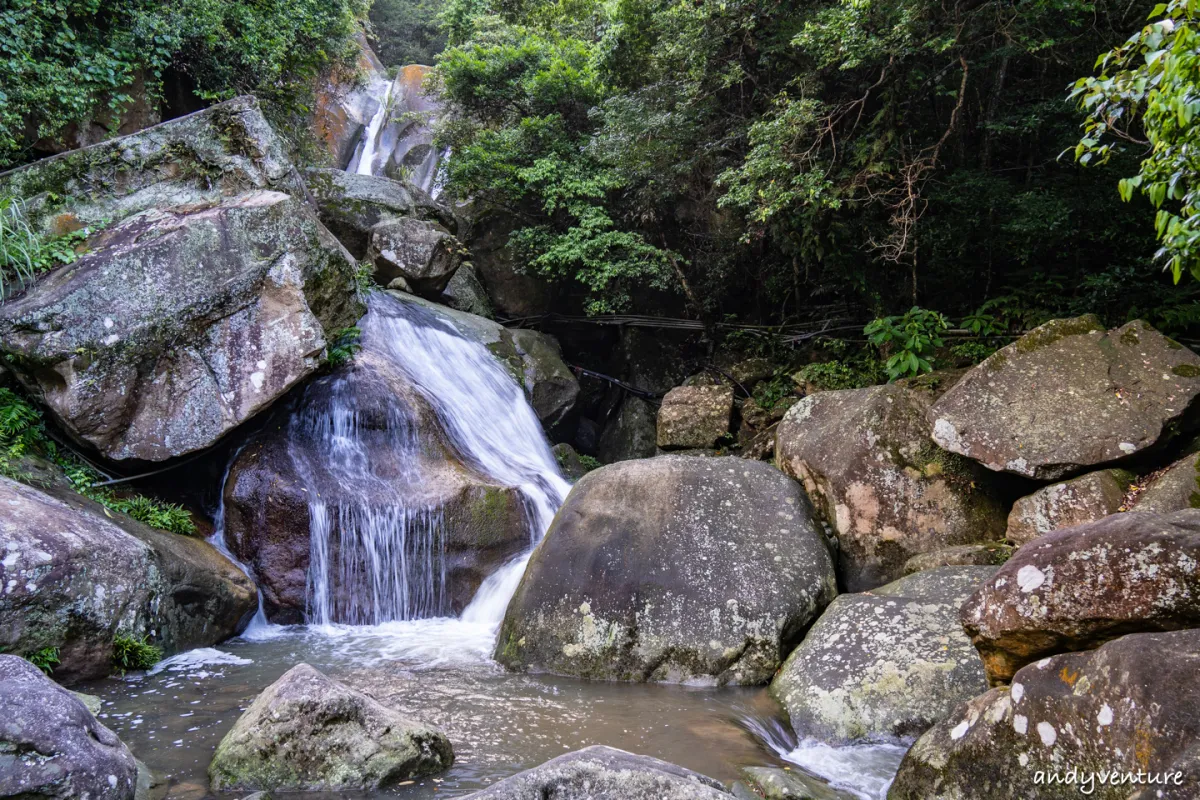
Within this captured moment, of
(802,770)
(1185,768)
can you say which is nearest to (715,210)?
(802,770)

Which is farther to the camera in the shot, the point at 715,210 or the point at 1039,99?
the point at 715,210

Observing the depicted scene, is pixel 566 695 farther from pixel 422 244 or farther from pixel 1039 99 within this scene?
pixel 422 244

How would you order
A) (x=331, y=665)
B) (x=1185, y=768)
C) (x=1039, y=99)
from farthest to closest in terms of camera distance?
(x=1039, y=99), (x=331, y=665), (x=1185, y=768)

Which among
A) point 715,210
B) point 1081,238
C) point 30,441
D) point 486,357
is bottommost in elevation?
point 30,441

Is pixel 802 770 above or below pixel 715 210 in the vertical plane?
below

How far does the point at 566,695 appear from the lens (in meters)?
5.29

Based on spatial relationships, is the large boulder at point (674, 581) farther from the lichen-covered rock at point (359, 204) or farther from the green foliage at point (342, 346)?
the lichen-covered rock at point (359, 204)

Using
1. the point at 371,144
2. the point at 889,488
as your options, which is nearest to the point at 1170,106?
the point at 889,488

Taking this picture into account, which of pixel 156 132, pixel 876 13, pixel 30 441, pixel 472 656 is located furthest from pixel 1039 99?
pixel 30 441

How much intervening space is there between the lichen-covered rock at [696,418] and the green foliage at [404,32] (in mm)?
21347

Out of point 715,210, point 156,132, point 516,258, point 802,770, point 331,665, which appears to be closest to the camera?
point 802,770

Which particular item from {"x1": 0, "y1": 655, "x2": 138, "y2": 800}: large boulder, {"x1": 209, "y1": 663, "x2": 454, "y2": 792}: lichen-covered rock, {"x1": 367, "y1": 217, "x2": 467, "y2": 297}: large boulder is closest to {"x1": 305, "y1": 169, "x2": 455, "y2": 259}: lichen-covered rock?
{"x1": 367, "y1": 217, "x2": 467, "y2": 297}: large boulder

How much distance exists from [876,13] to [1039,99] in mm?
2414

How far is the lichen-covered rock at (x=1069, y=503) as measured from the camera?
5570 mm
